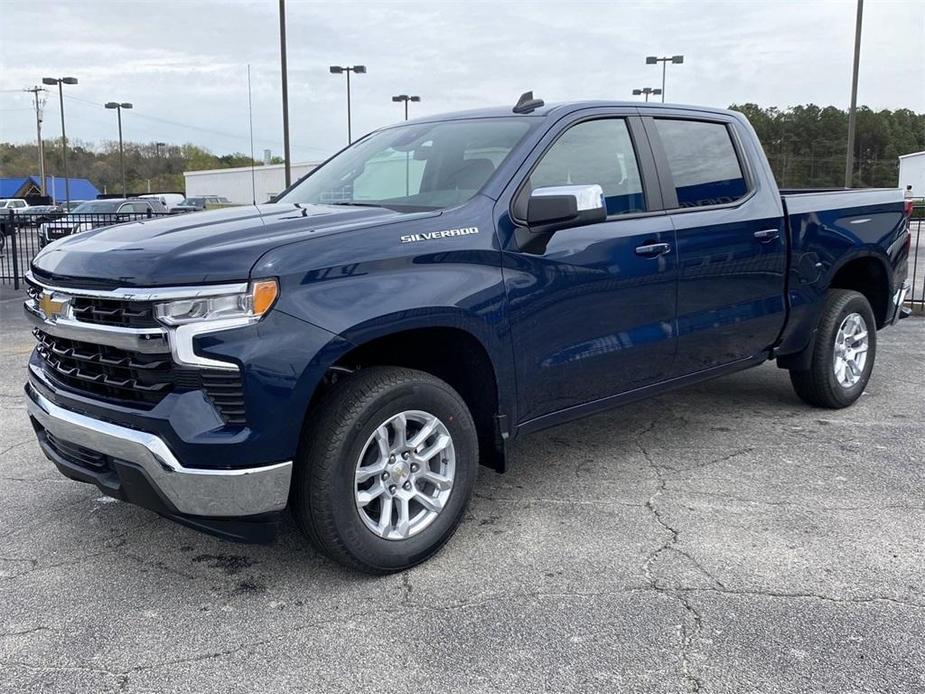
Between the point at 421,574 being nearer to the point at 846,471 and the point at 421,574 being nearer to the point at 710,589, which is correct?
the point at 710,589

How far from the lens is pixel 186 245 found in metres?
3.05

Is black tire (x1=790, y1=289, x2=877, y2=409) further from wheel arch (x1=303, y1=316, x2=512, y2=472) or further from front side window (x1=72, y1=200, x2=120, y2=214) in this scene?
front side window (x1=72, y1=200, x2=120, y2=214)

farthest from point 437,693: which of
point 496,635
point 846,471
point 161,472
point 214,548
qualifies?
point 846,471

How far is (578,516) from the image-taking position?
158 inches

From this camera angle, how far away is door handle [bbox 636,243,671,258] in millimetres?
4164

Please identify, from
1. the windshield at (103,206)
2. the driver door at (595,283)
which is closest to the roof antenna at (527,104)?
the driver door at (595,283)

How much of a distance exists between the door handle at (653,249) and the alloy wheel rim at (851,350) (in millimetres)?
1992

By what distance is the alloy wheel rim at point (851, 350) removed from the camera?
5.73 meters

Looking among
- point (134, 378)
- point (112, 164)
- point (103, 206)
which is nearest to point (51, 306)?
point (134, 378)

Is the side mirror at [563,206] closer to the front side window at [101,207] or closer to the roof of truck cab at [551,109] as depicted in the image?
the roof of truck cab at [551,109]

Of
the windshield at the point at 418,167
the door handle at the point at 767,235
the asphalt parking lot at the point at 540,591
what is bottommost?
the asphalt parking lot at the point at 540,591

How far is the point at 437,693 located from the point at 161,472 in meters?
1.18

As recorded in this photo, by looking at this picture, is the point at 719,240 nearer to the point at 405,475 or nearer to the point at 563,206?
the point at 563,206

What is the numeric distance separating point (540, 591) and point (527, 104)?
2.37m
